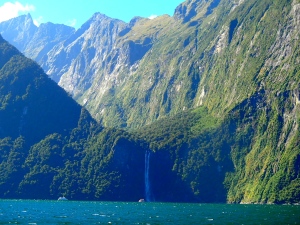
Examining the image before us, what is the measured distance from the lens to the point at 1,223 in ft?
325

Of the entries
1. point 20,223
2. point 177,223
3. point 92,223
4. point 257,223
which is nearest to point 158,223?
point 177,223

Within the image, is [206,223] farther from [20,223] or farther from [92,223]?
[20,223]

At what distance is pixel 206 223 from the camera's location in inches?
4031

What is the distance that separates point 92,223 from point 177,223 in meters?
17.3

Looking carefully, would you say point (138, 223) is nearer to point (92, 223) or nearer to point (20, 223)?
point (92, 223)

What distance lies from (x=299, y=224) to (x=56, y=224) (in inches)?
1872

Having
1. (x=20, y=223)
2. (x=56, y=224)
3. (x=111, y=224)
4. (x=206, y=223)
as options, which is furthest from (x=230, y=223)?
(x=20, y=223)

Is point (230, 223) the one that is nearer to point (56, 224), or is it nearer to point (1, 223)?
point (56, 224)

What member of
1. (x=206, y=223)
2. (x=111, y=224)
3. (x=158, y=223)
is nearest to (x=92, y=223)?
(x=111, y=224)

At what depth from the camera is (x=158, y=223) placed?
337 ft

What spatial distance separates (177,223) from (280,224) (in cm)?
2043

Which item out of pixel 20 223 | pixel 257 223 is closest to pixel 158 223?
pixel 257 223

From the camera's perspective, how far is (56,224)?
99875mm

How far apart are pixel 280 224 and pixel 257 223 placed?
563cm
